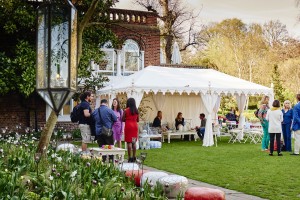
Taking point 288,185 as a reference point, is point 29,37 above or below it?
above

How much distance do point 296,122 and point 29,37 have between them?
462 inches

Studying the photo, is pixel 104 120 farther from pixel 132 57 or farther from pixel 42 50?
pixel 132 57

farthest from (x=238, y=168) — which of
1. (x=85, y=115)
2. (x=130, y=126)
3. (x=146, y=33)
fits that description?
(x=146, y=33)

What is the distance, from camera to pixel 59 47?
5.29 m

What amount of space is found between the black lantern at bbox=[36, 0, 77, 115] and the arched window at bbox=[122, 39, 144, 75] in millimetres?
19934

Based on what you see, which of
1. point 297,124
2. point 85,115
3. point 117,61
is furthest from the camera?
point 117,61

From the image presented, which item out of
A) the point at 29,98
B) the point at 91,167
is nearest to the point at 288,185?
the point at 91,167

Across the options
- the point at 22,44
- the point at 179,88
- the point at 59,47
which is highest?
the point at 22,44

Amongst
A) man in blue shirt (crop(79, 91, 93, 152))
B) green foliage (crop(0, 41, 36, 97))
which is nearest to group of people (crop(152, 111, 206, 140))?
green foliage (crop(0, 41, 36, 97))

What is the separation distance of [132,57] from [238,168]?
14932 millimetres

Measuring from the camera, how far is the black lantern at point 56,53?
Result: 5.14 m

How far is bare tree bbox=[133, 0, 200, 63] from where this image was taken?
35.0 m

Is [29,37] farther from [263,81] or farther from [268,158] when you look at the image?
[263,81]

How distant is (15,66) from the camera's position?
19.6 metres
